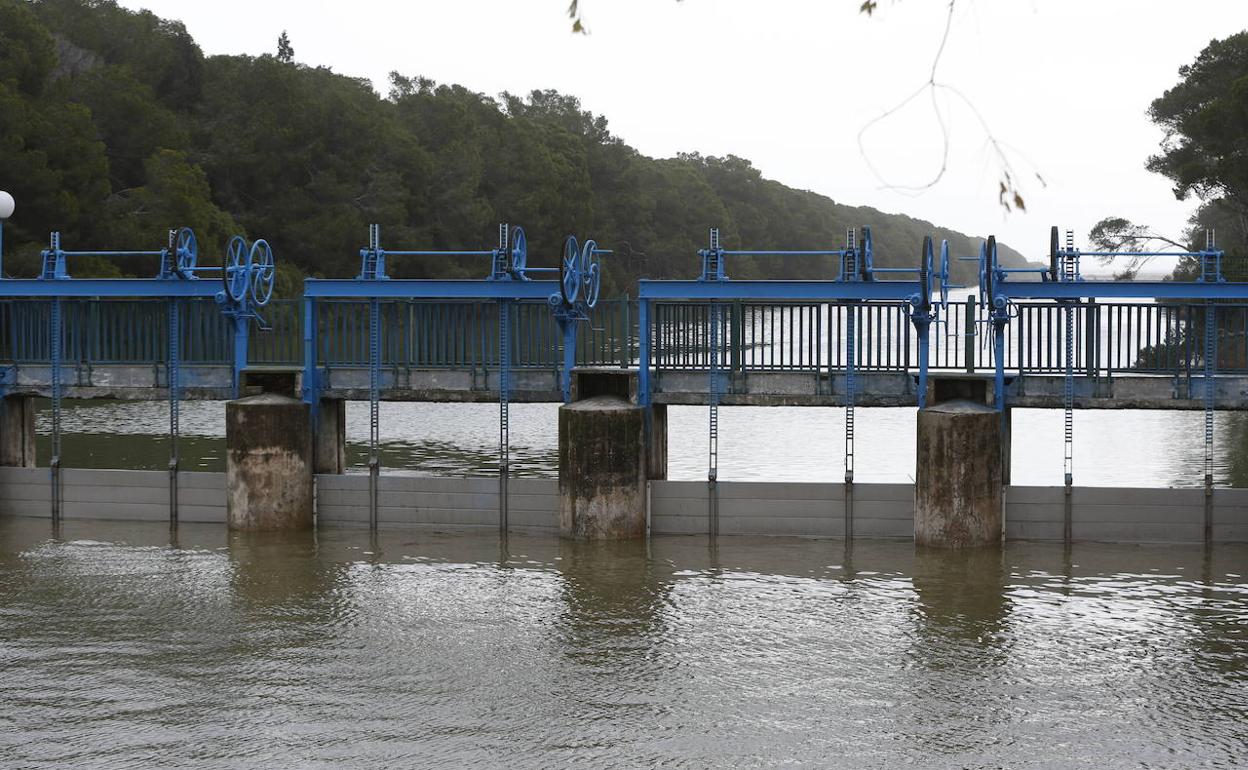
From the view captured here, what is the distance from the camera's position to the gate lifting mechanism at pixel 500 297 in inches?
942

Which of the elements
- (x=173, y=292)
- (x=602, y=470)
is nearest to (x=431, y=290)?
(x=602, y=470)

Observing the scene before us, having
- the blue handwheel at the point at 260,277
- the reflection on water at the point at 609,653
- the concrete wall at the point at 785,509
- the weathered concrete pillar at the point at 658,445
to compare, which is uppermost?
the blue handwheel at the point at 260,277

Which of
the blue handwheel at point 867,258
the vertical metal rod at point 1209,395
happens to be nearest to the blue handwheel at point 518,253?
the blue handwheel at point 867,258

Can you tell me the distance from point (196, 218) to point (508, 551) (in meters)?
36.1

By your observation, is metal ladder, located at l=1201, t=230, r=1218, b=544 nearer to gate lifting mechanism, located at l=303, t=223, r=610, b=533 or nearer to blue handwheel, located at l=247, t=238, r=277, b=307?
gate lifting mechanism, located at l=303, t=223, r=610, b=533

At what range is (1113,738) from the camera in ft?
47.6

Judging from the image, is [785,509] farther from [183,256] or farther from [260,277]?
[183,256]

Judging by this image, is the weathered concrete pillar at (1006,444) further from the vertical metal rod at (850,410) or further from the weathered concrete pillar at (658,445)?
the weathered concrete pillar at (658,445)

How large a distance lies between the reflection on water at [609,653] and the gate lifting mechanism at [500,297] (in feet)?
6.50

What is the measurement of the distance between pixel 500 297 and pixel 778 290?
434 centimetres

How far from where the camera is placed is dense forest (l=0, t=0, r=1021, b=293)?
2063 inches

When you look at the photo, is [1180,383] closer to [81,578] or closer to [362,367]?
[362,367]

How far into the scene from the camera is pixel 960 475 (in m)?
22.0

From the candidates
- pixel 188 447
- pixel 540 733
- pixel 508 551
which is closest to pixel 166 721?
pixel 540 733
